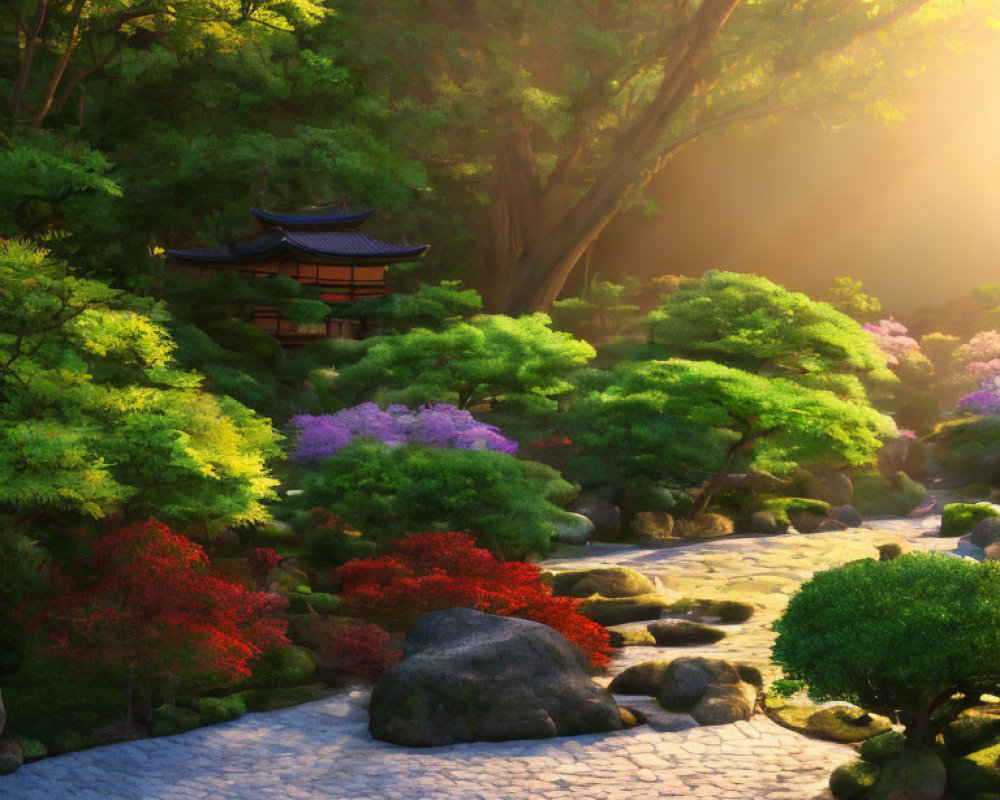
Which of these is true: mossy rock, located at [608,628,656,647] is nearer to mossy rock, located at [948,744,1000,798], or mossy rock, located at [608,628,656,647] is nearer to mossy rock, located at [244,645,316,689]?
mossy rock, located at [244,645,316,689]

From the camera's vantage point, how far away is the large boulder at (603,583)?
13672 millimetres

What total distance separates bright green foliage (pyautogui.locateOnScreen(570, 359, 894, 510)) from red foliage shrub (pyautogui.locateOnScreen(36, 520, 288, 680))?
1034 centimetres

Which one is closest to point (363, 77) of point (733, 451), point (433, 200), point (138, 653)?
point (433, 200)

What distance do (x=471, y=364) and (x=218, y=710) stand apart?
9.84 m

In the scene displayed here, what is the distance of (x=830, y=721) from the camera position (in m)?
8.95

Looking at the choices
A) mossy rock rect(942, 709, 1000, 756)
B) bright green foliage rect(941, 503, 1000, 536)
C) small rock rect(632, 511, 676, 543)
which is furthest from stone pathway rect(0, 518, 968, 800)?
bright green foliage rect(941, 503, 1000, 536)

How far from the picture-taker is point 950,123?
39.9 meters

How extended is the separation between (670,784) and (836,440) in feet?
39.0

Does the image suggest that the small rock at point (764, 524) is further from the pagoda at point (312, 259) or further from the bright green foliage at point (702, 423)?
the pagoda at point (312, 259)

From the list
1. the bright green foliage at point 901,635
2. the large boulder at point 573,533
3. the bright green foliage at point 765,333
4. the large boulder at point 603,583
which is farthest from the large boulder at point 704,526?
the bright green foliage at point 901,635

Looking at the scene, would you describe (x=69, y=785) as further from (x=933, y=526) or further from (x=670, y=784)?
(x=933, y=526)

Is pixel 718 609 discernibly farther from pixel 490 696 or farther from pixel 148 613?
pixel 148 613

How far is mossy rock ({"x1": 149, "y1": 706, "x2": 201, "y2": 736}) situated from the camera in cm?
909

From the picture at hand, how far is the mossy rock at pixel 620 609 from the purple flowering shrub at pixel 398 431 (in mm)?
2894
